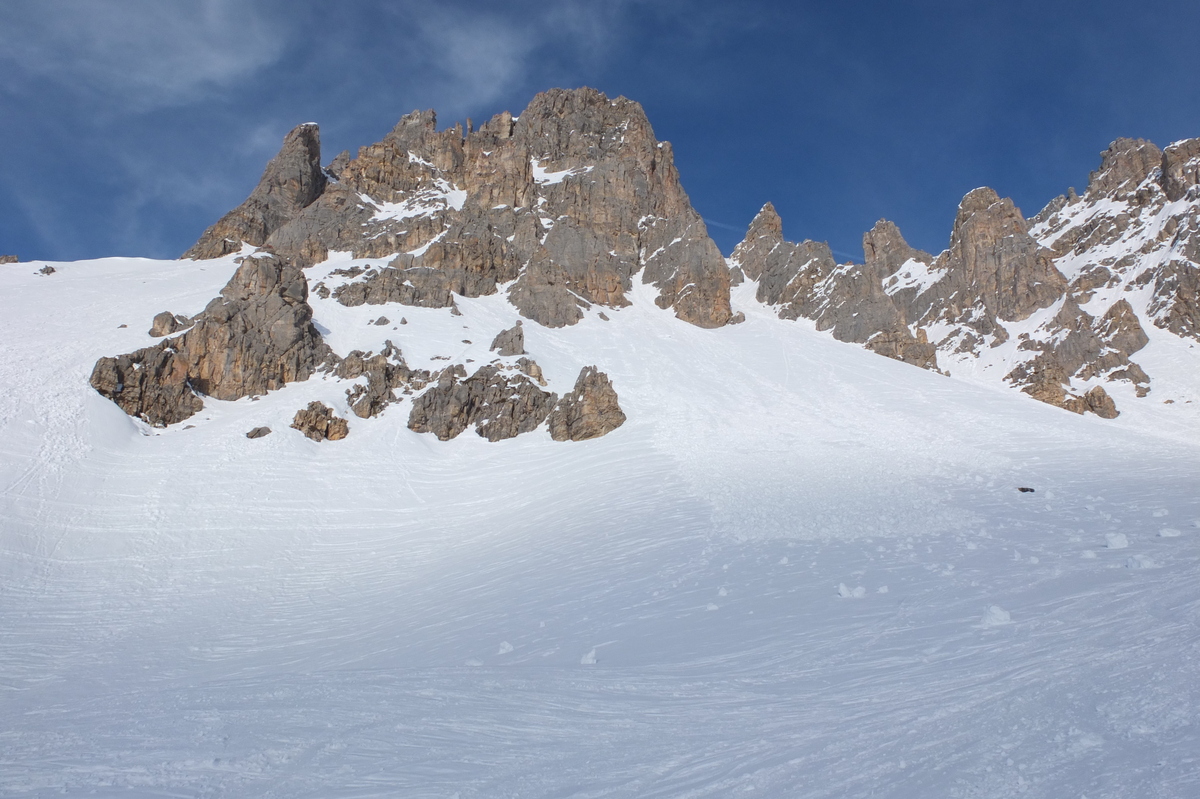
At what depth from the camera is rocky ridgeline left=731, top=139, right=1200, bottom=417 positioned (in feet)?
226

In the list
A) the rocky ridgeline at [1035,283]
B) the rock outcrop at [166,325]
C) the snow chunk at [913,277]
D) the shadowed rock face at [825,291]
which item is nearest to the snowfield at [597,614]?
the rock outcrop at [166,325]

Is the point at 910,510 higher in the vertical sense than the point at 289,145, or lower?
lower

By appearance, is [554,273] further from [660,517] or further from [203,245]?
[660,517]

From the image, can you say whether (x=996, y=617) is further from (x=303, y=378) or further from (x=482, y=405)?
(x=303, y=378)

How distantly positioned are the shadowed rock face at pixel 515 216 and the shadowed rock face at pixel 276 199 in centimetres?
17

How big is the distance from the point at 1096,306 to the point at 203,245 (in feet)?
385

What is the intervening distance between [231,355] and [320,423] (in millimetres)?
9256

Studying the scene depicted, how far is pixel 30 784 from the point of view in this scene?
562 cm

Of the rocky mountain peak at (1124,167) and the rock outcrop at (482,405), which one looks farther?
the rocky mountain peak at (1124,167)

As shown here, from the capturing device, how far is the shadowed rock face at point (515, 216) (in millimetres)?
56875

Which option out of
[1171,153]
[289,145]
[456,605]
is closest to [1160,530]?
[456,605]

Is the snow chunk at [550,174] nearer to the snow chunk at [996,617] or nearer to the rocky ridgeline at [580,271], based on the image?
the rocky ridgeline at [580,271]

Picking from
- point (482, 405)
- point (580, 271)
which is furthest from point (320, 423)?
point (580, 271)

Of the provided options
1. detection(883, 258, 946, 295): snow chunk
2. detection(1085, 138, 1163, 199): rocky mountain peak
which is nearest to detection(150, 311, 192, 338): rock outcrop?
detection(883, 258, 946, 295): snow chunk
